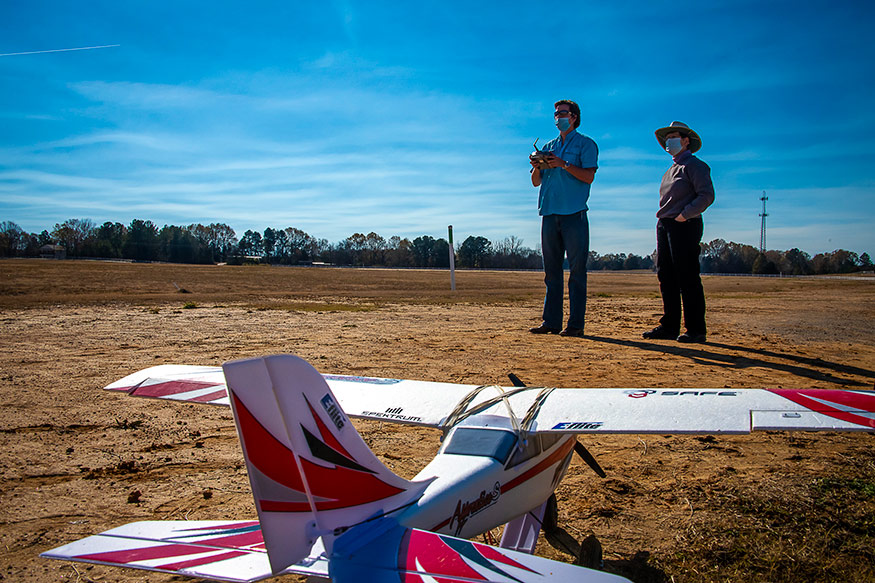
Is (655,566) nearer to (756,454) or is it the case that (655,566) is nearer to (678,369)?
(756,454)

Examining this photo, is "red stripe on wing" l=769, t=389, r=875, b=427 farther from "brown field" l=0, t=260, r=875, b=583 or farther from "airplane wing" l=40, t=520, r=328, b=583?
"airplane wing" l=40, t=520, r=328, b=583

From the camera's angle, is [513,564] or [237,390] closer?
[513,564]

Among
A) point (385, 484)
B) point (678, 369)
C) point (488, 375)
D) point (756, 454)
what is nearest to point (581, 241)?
point (678, 369)

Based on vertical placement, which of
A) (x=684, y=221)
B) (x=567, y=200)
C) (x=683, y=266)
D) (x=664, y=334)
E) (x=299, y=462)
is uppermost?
(x=567, y=200)

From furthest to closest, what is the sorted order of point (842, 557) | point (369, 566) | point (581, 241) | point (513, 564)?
point (581, 241) < point (842, 557) < point (369, 566) < point (513, 564)

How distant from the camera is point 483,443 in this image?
253cm

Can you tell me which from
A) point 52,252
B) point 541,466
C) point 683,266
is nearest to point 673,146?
point 683,266

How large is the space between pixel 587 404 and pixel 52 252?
10279 centimetres

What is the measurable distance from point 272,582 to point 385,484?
2.59 feet

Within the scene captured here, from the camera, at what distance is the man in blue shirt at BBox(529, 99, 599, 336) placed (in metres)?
7.90

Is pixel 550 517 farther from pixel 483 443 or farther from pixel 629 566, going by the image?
pixel 483 443

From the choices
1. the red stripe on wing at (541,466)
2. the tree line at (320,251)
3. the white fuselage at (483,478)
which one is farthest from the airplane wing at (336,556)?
the tree line at (320,251)

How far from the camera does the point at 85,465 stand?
134 inches

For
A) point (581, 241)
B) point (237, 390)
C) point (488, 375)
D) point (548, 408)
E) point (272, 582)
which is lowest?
point (272, 582)
